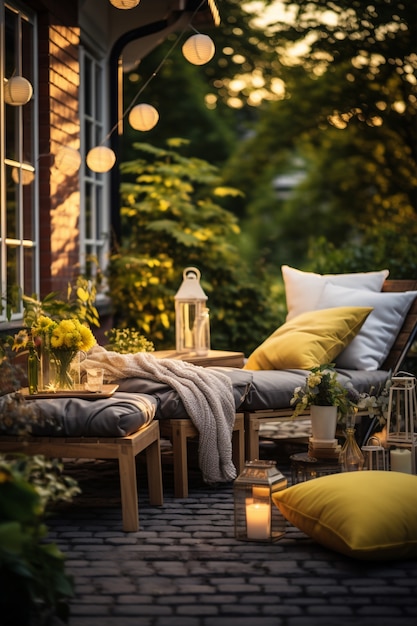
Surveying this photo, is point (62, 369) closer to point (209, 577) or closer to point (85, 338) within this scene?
point (85, 338)

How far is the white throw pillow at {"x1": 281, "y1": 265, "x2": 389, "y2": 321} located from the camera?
632 cm

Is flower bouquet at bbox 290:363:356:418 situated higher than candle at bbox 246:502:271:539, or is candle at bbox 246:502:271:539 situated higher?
flower bouquet at bbox 290:363:356:418

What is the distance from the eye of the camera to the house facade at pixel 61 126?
568cm

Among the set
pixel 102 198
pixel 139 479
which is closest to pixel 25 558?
pixel 139 479

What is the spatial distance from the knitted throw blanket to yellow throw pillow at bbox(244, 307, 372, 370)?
0.72 m

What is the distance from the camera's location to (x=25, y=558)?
293cm

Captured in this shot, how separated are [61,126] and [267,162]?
547 inches

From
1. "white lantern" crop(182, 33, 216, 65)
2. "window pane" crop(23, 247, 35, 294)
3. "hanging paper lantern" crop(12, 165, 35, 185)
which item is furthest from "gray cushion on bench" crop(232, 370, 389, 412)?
"white lantern" crop(182, 33, 216, 65)

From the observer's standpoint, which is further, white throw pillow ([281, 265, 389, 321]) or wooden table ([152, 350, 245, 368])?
white throw pillow ([281, 265, 389, 321])

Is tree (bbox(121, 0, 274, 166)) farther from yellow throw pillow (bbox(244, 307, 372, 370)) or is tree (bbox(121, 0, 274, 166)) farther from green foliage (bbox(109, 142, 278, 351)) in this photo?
yellow throw pillow (bbox(244, 307, 372, 370))

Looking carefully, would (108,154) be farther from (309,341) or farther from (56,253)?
(309,341)

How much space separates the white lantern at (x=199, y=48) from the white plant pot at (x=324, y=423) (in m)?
2.64

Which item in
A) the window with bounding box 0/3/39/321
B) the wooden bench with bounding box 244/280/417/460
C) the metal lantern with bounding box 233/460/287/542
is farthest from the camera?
the window with bounding box 0/3/39/321

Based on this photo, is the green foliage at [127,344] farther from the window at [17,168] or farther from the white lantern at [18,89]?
the white lantern at [18,89]
